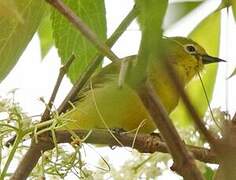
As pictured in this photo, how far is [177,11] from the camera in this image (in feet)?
0.72

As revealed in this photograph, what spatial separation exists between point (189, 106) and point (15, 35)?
1.35ft

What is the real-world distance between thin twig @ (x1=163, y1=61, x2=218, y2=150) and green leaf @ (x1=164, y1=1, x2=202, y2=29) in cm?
2

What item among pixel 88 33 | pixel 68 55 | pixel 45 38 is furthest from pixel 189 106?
pixel 45 38

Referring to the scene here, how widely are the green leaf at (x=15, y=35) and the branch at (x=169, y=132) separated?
312mm

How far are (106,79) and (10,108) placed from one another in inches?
22.6

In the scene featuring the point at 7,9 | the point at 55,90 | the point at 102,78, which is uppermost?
the point at 7,9

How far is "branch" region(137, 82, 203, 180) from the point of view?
289 millimetres

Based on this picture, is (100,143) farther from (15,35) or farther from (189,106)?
(189,106)

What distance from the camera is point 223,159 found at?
0.21 metres

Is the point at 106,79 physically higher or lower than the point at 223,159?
lower

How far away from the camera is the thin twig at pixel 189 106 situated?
0.20 metres

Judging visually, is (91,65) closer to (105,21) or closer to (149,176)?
(105,21)

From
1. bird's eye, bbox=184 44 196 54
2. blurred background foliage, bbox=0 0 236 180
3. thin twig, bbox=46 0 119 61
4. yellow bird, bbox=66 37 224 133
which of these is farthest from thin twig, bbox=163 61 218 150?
bird's eye, bbox=184 44 196 54

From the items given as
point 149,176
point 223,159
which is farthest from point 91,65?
point 223,159
